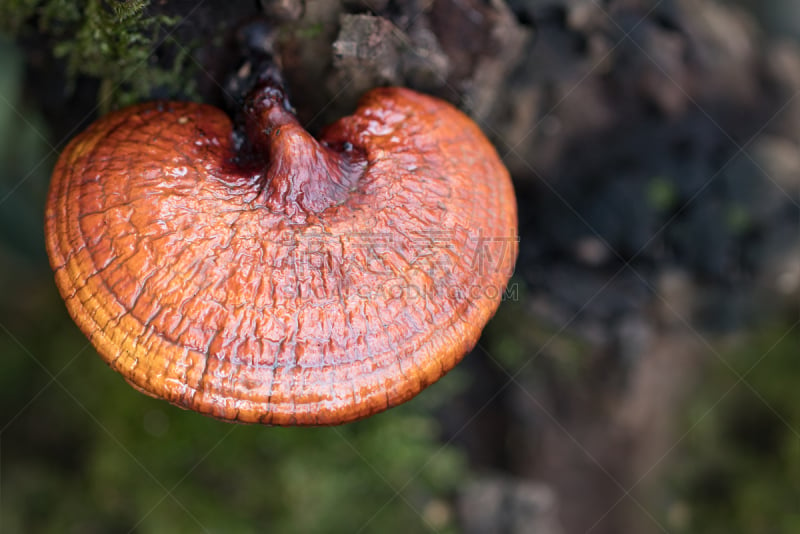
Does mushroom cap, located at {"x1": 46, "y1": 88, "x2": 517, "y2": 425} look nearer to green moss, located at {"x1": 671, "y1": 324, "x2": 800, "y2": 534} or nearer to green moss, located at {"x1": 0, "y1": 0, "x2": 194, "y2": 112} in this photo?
green moss, located at {"x1": 0, "y1": 0, "x2": 194, "y2": 112}

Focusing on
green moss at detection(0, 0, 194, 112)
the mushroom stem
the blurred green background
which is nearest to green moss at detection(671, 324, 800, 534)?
the blurred green background

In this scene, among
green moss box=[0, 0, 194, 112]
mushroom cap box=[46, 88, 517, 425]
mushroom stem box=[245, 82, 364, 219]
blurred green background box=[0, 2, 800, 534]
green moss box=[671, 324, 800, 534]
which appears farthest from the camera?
green moss box=[671, 324, 800, 534]

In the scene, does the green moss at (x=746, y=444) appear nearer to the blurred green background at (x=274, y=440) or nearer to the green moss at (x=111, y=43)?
the blurred green background at (x=274, y=440)

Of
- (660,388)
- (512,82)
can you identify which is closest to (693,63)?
(512,82)

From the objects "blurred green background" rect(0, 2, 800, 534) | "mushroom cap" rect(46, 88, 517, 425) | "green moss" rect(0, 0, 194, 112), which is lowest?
"blurred green background" rect(0, 2, 800, 534)

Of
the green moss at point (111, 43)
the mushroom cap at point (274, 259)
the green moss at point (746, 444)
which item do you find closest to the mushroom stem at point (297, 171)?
the mushroom cap at point (274, 259)

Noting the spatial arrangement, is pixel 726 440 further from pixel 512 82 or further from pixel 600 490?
pixel 512 82
